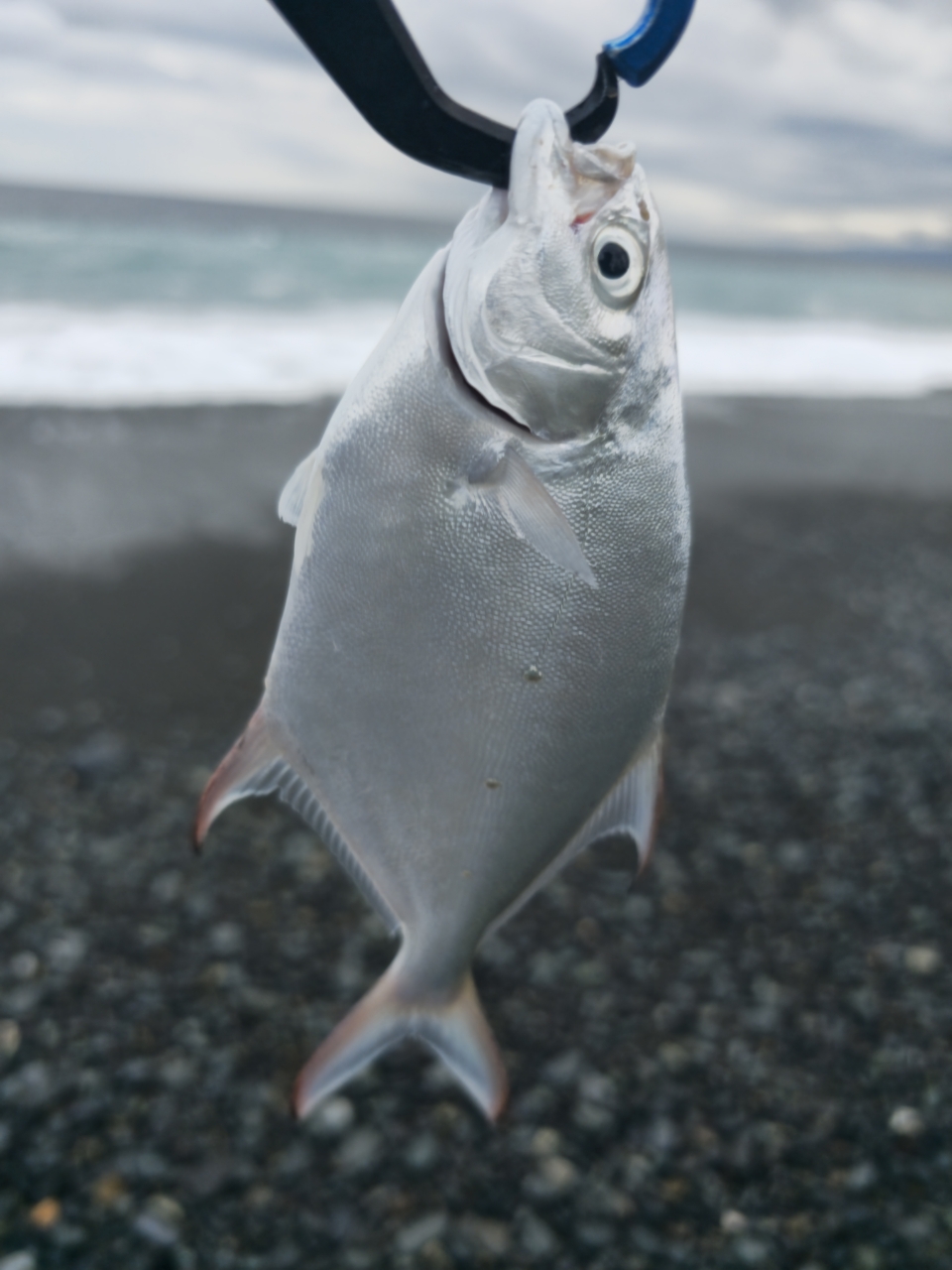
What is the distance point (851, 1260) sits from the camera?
9.09 ft

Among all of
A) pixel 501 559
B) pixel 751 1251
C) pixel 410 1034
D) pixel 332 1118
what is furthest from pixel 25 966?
pixel 501 559

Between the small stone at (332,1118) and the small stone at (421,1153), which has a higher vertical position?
the small stone at (421,1153)

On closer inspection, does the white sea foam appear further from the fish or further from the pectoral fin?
the pectoral fin

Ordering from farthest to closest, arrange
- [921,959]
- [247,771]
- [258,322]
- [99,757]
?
1. [258,322]
2. [99,757]
3. [921,959]
4. [247,771]

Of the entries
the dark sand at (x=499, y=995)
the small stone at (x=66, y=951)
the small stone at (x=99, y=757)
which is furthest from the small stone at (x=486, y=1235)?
the small stone at (x=99, y=757)

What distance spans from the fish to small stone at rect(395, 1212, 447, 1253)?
→ 1.41 m

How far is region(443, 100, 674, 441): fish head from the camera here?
1.52 m

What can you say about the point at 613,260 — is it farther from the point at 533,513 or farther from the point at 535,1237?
the point at 535,1237

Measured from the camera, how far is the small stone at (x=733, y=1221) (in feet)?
9.28

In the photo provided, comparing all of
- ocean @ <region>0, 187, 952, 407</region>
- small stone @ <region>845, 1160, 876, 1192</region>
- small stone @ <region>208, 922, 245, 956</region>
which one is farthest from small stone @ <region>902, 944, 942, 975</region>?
ocean @ <region>0, 187, 952, 407</region>

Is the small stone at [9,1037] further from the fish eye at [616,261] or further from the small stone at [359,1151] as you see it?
the fish eye at [616,261]

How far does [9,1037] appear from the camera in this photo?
319cm

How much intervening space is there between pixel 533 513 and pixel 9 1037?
2.63 metres

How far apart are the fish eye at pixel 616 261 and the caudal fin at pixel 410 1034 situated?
1.17 meters
